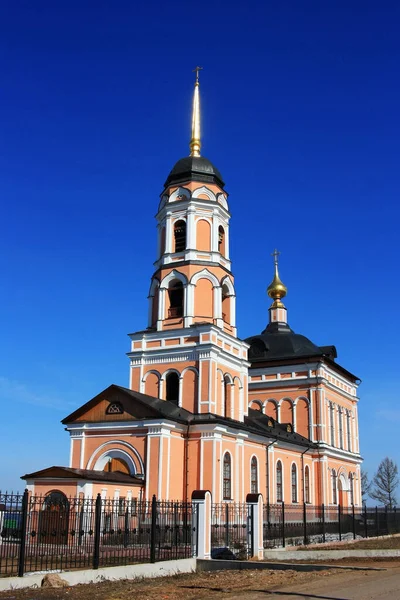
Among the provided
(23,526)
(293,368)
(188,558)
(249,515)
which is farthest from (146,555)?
(293,368)

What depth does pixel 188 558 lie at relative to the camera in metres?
17.0

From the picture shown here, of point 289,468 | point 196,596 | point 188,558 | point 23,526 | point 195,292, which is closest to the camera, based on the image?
point 196,596

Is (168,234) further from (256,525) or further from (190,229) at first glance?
(256,525)

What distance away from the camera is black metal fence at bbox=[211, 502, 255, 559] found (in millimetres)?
19500

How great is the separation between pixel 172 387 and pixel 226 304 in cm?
497

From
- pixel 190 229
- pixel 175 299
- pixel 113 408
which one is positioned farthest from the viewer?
pixel 190 229

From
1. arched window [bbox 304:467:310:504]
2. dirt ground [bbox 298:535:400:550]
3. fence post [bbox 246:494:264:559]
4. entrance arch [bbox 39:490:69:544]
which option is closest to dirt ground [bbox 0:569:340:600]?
entrance arch [bbox 39:490:69:544]

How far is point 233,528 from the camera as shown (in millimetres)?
21047

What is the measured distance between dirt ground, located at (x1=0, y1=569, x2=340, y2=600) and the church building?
31.2ft

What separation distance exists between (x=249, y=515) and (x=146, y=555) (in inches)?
143

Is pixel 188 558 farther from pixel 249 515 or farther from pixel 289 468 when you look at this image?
pixel 289 468

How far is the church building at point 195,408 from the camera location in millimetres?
26938

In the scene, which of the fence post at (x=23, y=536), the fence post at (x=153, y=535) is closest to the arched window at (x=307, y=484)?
the fence post at (x=153, y=535)

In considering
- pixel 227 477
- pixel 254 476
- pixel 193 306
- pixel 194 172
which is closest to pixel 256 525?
pixel 227 477
